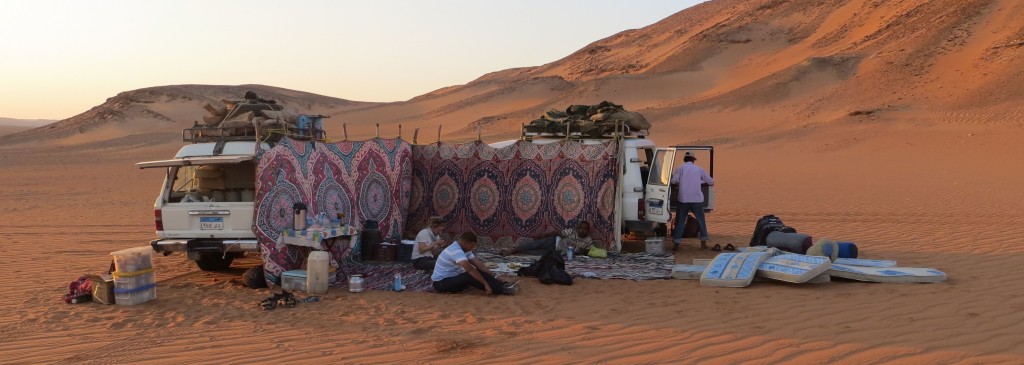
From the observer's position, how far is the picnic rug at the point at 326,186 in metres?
9.06

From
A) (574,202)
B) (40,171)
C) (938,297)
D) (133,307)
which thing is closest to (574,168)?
(574,202)

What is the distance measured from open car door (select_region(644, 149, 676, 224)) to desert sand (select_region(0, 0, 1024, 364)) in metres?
0.73

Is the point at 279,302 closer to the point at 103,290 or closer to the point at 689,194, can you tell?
the point at 103,290

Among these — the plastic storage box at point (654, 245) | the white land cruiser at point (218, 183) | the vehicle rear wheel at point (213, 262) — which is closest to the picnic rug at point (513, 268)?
the plastic storage box at point (654, 245)

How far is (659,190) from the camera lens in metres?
11.5

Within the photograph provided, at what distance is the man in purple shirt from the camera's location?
11898 mm

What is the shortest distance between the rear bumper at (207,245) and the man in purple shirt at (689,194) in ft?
20.4

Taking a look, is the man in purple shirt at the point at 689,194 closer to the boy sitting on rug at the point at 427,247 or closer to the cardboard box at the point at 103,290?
the boy sitting on rug at the point at 427,247

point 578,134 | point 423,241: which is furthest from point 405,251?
point 578,134

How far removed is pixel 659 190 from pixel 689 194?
66 cm

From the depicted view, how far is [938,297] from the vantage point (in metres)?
8.19

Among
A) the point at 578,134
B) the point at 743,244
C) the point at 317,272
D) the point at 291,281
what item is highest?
the point at 578,134

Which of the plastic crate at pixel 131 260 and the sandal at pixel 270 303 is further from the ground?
the plastic crate at pixel 131 260

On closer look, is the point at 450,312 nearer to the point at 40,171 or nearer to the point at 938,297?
the point at 938,297
